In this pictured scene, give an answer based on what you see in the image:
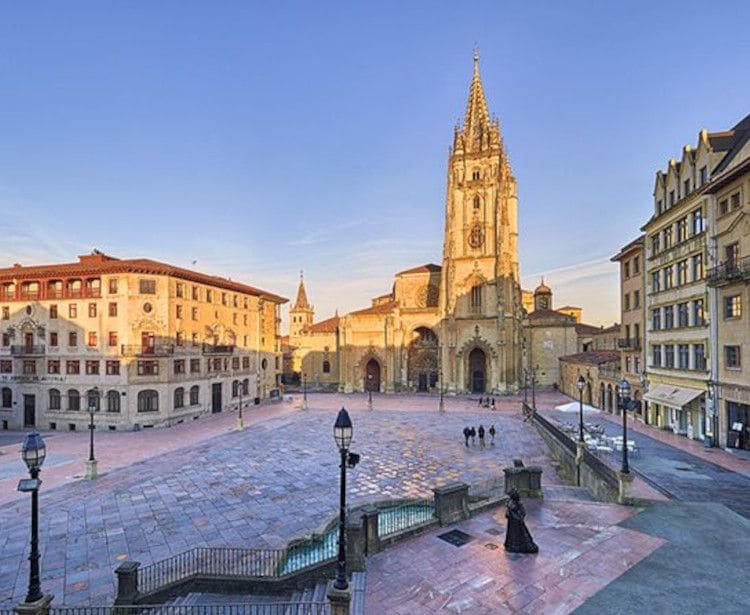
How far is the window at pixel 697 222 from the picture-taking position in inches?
922

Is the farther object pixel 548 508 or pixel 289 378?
pixel 289 378

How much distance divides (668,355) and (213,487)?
27.7m

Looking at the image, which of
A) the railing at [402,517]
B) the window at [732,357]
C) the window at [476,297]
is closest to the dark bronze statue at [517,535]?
the railing at [402,517]

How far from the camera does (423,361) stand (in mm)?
58125

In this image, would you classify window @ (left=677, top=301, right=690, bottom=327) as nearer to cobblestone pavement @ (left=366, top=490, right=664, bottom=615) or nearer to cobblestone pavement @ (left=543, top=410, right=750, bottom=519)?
cobblestone pavement @ (left=543, top=410, right=750, bottom=519)

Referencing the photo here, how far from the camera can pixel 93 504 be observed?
623 inches

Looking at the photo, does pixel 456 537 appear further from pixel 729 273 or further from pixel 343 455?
pixel 729 273

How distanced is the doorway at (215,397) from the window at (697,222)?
3933 centimetres

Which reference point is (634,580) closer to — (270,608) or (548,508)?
(548,508)

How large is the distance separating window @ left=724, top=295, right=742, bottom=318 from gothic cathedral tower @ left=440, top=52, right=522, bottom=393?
1217 inches


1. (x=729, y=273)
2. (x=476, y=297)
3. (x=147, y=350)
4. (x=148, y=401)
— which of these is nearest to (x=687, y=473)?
(x=729, y=273)

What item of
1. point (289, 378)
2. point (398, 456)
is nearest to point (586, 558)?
point (398, 456)

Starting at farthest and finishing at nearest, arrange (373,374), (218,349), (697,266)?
(373,374) → (218,349) → (697,266)

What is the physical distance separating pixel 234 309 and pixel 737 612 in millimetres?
42490
